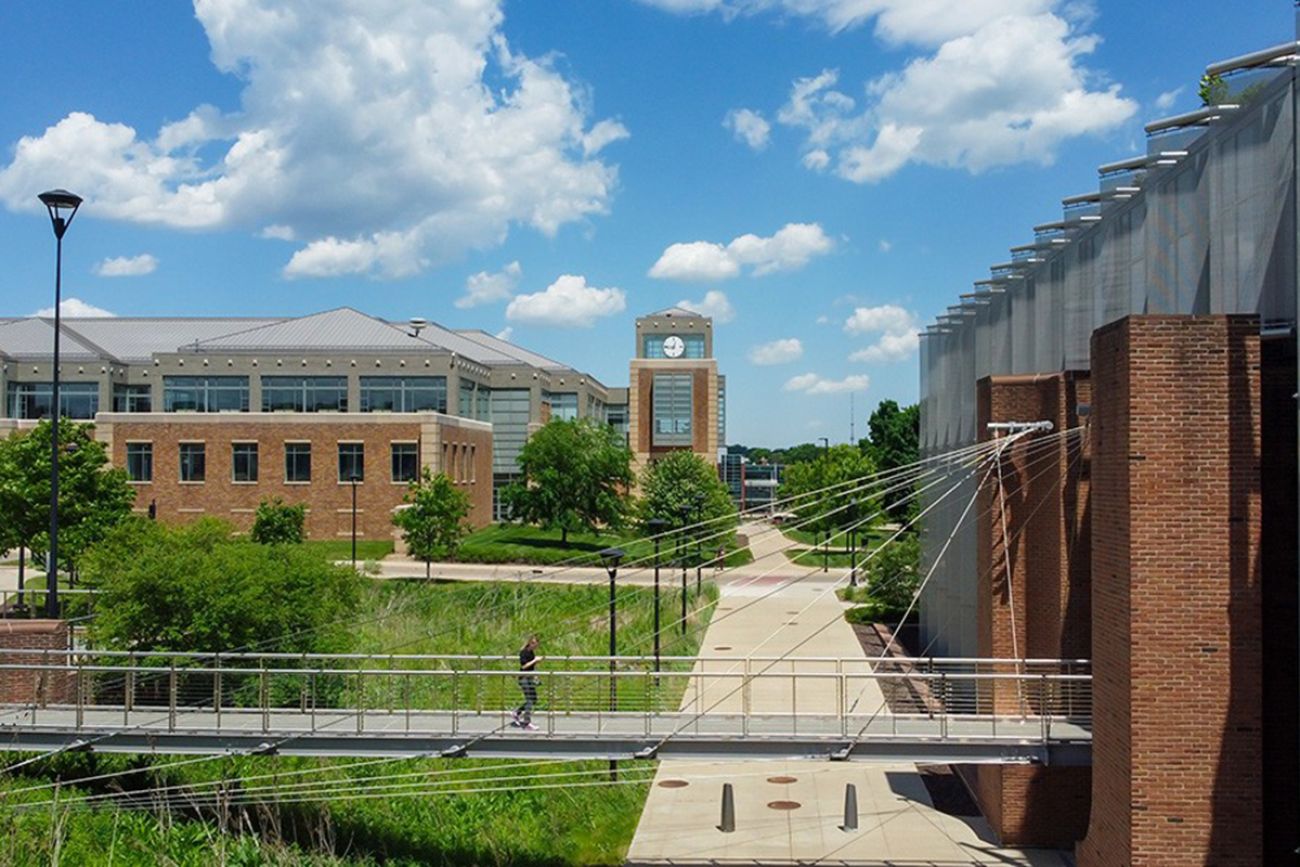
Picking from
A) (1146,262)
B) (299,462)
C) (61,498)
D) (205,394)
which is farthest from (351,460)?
(1146,262)

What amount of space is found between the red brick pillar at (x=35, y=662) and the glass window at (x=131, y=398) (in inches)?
1839

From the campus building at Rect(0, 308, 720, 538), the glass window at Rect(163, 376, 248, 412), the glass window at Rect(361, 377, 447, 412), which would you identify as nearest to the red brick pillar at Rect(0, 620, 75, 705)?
the campus building at Rect(0, 308, 720, 538)

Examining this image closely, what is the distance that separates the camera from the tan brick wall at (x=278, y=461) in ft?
171

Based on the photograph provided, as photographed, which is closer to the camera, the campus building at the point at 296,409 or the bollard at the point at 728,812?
the bollard at the point at 728,812

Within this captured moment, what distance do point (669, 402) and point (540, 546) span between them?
2206cm

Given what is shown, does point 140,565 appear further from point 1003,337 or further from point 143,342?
point 143,342

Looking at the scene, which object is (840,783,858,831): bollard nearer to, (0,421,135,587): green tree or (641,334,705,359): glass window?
(0,421,135,587): green tree

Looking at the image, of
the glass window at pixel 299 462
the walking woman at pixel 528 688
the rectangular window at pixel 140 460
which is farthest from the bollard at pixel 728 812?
the rectangular window at pixel 140 460

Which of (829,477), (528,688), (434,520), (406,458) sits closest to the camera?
(528,688)

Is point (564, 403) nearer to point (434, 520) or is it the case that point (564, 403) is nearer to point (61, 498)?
point (434, 520)

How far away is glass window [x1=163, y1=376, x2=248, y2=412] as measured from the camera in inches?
2298

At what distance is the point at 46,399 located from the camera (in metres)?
62.2

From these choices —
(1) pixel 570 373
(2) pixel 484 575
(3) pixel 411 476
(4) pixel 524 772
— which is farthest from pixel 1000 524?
(1) pixel 570 373

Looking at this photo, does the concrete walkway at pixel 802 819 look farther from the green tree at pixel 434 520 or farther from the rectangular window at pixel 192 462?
the rectangular window at pixel 192 462
